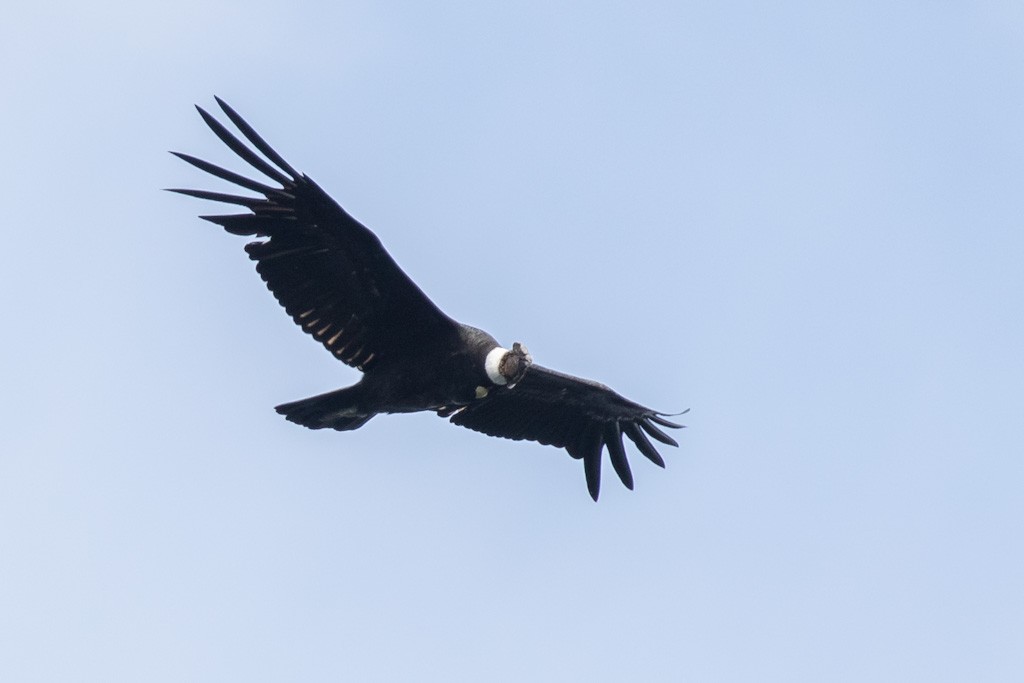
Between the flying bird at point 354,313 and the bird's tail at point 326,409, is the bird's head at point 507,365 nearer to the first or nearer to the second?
the flying bird at point 354,313

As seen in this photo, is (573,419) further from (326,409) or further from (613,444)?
(326,409)

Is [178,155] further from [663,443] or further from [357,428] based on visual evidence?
[663,443]

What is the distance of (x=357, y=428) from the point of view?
1914 cm

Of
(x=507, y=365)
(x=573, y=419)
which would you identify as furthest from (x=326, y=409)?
(x=573, y=419)

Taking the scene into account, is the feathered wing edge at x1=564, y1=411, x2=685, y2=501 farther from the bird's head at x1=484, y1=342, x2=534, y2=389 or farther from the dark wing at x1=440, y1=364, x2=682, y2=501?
the bird's head at x1=484, y1=342, x2=534, y2=389

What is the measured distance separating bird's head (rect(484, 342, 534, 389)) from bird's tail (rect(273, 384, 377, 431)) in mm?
1318

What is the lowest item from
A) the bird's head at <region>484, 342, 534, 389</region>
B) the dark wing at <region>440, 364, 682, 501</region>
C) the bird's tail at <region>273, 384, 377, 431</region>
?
the bird's tail at <region>273, 384, 377, 431</region>

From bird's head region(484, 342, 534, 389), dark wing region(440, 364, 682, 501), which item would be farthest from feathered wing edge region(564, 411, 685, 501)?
bird's head region(484, 342, 534, 389)

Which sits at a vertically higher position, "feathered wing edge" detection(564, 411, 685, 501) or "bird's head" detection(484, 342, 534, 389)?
"feathered wing edge" detection(564, 411, 685, 501)

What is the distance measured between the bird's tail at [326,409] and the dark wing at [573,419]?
5.05 feet

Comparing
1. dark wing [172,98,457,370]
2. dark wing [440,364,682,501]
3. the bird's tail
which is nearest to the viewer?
dark wing [172,98,457,370]

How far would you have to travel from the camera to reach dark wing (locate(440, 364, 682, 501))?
20.3 m

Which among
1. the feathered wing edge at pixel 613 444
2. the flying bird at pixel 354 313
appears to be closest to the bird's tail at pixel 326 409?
the flying bird at pixel 354 313

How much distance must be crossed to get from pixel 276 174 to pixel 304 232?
0.72 m
